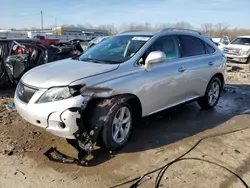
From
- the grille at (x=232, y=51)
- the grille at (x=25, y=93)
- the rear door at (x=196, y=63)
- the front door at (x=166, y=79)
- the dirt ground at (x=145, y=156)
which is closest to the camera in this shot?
the dirt ground at (x=145, y=156)

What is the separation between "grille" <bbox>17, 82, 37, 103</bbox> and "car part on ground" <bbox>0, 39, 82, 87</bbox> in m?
2.53

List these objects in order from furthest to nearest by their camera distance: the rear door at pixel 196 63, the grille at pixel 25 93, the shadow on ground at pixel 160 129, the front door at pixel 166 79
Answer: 1. the rear door at pixel 196 63
2. the front door at pixel 166 79
3. the shadow on ground at pixel 160 129
4. the grille at pixel 25 93

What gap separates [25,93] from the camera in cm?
395

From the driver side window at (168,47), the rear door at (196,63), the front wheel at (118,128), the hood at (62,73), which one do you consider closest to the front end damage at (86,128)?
the front wheel at (118,128)

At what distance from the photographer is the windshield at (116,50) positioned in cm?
449

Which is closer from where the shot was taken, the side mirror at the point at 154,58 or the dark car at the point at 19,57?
the side mirror at the point at 154,58

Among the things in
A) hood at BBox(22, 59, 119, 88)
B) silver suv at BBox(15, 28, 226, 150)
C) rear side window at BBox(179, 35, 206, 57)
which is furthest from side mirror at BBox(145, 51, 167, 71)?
rear side window at BBox(179, 35, 206, 57)

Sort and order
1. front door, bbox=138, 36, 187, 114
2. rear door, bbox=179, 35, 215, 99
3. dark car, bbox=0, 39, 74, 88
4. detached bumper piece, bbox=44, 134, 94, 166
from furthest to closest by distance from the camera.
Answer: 1. dark car, bbox=0, 39, 74, 88
2. rear door, bbox=179, 35, 215, 99
3. front door, bbox=138, 36, 187, 114
4. detached bumper piece, bbox=44, 134, 94, 166

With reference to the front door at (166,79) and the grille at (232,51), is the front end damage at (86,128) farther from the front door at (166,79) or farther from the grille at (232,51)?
the grille at (232,51)

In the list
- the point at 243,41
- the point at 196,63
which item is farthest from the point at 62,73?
the point at 243,41

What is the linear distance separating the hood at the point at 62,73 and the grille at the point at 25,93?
71 millimetres

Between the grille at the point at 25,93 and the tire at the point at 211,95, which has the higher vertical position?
the grille at the point at 25,93

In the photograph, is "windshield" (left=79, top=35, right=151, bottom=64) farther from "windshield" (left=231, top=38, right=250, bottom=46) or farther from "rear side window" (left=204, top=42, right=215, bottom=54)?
"windshield" (left=231, top=38, right=250, bottom=46)

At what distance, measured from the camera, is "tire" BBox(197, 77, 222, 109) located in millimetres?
6168
